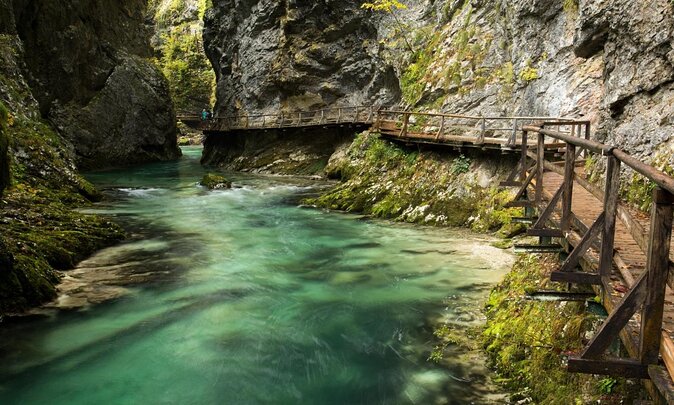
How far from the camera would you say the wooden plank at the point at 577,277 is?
4422mm

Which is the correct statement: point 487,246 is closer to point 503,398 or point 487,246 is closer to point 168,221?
point 503,398

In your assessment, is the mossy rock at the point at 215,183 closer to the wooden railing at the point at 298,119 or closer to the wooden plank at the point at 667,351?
the wooden railing at the point at 298,119

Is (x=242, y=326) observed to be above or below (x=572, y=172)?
below

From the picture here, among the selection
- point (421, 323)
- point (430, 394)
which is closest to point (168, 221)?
point (421, 323)

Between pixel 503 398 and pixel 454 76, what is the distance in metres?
17.3

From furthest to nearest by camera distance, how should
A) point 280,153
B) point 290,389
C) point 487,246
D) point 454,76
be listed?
point 280,153 → point 454,76 → point 487,246 → point 290,389

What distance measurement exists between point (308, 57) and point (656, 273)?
99.1 ft

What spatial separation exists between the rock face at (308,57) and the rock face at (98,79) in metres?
6.63

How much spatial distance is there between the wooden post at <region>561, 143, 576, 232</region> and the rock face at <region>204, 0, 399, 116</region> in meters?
23.9

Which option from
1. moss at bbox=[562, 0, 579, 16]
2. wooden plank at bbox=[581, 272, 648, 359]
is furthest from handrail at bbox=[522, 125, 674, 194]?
moss at bbox=[562, 0, 579, 16]

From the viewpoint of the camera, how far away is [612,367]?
333 centimetres

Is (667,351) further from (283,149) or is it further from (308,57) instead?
(308,57)

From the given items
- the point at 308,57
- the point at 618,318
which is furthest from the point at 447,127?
the point at 618,318

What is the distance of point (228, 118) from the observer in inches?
1423
